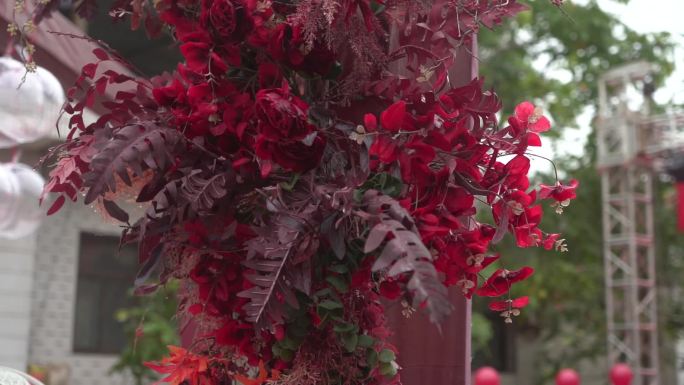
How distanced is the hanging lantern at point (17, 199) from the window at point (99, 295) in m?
5.73

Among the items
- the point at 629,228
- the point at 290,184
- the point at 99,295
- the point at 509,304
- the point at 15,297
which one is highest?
the point at 629,228

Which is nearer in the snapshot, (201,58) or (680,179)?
(201,58)

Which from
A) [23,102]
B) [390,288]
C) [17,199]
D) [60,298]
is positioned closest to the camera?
[390,288]

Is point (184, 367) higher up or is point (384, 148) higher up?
point (384, 148)

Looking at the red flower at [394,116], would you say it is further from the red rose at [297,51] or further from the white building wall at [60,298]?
the white building wall at [60,298]

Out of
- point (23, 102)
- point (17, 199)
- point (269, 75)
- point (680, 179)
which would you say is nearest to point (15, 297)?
point (17, 199)

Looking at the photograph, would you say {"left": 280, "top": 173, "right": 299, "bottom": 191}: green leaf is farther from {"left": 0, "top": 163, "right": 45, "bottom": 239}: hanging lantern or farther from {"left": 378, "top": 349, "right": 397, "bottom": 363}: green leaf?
{"left": 0, "top": 163, "right": 45, "bottom": 239}: hanging lantern

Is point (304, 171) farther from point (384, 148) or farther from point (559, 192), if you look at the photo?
point (559, 192)

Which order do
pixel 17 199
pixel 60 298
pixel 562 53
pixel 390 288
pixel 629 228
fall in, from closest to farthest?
1. pixel 390 288
2. pixel 17 199
3. pixel 60 298
4. pixel 562 53
5. pixel 629 228

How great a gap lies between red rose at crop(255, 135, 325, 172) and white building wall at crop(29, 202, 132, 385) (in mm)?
7965

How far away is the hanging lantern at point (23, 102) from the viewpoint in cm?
285

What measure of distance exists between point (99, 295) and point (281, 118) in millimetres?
8799

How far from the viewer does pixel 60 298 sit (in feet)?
29.7

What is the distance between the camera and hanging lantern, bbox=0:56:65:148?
112 inches
